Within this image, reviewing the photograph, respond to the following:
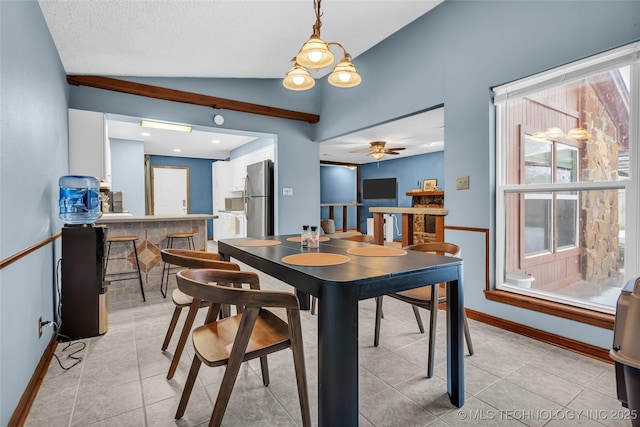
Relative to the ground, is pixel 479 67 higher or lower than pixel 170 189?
higher

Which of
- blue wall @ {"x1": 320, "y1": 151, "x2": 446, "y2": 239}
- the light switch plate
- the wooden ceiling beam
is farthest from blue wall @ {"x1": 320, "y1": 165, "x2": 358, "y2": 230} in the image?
the light switch plate

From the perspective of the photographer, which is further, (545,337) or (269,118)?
(269,118)

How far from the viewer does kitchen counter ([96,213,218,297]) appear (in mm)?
3673

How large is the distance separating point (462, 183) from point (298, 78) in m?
1.79

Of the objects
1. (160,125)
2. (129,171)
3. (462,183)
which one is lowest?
(462,183)

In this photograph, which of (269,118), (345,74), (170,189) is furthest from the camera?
(170,189)

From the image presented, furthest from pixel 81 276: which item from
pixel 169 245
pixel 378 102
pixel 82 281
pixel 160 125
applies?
pixel 378 102

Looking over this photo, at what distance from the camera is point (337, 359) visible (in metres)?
1.19

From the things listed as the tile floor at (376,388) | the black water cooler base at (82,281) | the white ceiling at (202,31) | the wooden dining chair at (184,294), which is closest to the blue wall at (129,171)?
the white ceiling at (202,31)

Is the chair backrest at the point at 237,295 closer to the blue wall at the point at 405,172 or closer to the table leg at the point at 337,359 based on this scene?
the table leg at the point at 337,359

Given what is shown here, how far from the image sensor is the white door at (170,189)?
836 cm

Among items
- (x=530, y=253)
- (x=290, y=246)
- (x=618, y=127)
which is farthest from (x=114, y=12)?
(x=530, y=253)

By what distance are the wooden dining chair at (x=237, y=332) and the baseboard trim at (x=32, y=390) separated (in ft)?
2.43

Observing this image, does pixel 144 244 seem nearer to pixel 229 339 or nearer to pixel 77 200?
pixel 77 200
